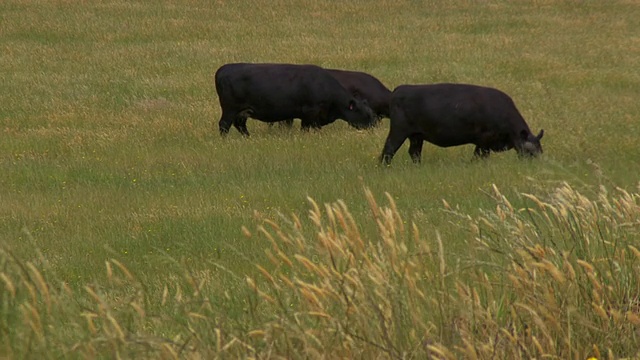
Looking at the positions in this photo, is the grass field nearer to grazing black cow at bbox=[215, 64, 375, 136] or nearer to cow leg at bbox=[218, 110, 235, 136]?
cow leg at bbox=[218, 110, 235, 136]

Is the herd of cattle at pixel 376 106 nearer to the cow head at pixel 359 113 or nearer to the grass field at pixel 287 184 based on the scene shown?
the cow head at pixel 359 113

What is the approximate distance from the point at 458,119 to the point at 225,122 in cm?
540

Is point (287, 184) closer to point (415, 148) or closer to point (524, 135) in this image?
point (415, 148)

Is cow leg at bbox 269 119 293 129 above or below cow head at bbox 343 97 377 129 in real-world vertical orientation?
below

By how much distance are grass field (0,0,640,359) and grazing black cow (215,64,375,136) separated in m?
0.56

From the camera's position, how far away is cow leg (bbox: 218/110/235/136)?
59.8 ft

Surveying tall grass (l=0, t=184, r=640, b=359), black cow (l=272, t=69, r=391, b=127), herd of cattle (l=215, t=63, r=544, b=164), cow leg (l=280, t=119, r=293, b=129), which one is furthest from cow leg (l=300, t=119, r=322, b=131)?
tall grass (l=0, t=184, r=640, b=359)

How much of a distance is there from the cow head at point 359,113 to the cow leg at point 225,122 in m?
2.10

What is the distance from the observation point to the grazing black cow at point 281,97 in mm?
18422

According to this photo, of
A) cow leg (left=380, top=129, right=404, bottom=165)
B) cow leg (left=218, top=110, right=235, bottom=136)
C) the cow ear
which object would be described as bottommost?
cow leg (left=218, top=110, right=235, bottom=136)

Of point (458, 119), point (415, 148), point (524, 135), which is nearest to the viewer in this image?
point (458, 119)

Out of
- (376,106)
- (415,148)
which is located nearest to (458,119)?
(415,148)

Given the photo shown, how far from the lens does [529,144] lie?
1452 cm

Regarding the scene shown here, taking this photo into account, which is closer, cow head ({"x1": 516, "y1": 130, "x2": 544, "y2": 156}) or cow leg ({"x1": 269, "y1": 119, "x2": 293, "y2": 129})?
cow head ({"x1": 516, "y1": 130, "x2": 544, "y2": 156})
